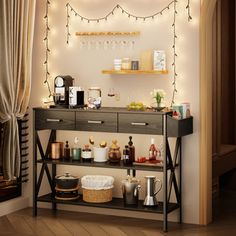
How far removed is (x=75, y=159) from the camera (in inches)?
251

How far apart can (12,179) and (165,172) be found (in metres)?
1.54

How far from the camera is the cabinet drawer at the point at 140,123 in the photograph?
5.85 meters

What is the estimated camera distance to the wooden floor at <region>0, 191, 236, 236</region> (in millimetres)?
5836

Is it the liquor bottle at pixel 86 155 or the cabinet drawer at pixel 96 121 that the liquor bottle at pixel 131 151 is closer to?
the cabinet drawer at pixel 96 121

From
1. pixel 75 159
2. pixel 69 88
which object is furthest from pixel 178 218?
pixel 69 88

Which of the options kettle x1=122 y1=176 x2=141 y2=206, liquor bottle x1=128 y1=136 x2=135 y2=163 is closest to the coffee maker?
liquor bottle x1=128 y1=136 x2=135 y2=163

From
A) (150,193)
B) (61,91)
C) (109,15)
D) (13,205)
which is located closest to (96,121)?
(61,91)

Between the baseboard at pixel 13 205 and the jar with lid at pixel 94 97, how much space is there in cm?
126

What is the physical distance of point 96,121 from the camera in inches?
240

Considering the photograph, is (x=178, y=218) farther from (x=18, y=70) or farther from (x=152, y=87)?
(x=18, y=70)

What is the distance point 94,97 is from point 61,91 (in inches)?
13.0

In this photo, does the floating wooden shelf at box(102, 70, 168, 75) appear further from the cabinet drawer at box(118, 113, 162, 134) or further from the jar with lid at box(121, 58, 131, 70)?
the cabinet drawer at box(118, 113, 162, 134)

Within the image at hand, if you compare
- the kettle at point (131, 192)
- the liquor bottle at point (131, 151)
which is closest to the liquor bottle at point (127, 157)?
the liquor bottle at point (131, 151)

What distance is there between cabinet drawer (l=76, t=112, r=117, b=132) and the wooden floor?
2.87 ft
